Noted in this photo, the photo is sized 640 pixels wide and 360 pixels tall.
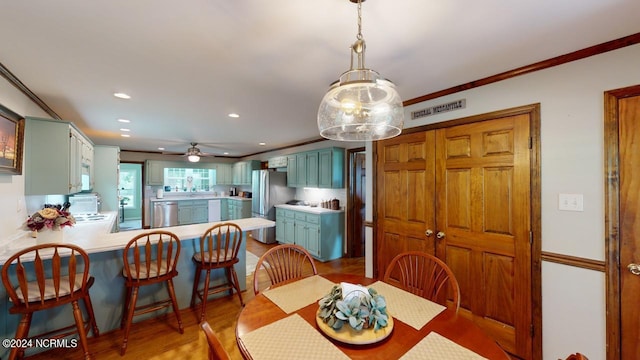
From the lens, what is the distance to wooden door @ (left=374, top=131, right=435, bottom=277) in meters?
2.61

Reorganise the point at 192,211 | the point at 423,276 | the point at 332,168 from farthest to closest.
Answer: the point at 192,211 < the point at 332,168 < the point at 423,276

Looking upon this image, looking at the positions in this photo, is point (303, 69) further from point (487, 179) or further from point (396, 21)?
point (487, 179)

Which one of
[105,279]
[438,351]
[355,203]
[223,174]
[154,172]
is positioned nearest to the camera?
[438,351]

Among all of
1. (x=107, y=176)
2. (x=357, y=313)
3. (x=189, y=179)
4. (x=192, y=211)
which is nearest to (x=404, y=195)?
(x=357, y=313)

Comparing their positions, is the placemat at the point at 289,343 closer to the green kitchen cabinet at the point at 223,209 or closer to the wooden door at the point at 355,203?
the wooden door at the point at 355,203

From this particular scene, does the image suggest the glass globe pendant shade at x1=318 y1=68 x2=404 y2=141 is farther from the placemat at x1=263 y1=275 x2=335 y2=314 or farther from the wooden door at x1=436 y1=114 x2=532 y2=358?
the wooden door at x1=436 y1=114 x2=532 y2=358

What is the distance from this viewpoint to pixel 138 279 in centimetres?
216

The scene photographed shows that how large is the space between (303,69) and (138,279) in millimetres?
2248

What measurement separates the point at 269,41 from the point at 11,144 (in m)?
2.42

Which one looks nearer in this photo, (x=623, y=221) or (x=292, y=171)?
(x=623, y=221)

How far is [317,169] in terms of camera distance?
4.91 meters

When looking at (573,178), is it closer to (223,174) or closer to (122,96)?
(122,96)

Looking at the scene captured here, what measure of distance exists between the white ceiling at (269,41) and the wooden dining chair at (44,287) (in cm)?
139

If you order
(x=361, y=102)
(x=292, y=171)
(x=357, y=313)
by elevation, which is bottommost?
(x=357, y=313)
